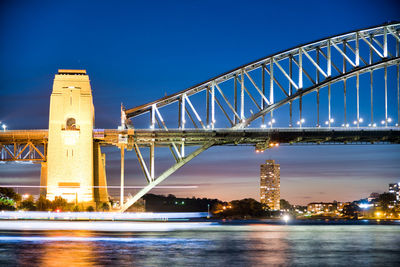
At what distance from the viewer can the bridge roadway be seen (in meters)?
71.2

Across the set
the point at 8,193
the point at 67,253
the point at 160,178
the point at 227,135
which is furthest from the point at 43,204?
the point at 67,253

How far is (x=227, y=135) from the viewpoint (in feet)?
236

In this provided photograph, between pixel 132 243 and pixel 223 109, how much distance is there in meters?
41.2

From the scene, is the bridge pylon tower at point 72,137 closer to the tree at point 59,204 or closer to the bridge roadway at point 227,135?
the tree at point 59,204

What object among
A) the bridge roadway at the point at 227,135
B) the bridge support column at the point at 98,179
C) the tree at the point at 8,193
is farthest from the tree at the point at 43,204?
the tree at the point at 8,193

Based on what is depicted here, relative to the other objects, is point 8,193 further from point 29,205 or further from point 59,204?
point 59,204

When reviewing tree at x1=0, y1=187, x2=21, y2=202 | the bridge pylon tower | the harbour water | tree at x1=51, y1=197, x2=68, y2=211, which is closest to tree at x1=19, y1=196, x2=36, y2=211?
the bridge pylon tower

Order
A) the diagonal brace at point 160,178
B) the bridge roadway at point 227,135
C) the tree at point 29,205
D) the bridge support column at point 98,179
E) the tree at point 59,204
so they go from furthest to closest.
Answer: the bridge support column at point 98,179, the bridge roadway at point 227,135, the diagonal brace at point 160,178, the tree at point 29,205, the tree at point 59,204

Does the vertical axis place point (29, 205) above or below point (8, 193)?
below

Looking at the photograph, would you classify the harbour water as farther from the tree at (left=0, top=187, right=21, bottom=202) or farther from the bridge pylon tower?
the tree at (left=0, top=187, right=21, bottom=202)

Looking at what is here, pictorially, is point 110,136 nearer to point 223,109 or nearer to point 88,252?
point 223,109

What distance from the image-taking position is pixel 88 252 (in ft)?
88.9

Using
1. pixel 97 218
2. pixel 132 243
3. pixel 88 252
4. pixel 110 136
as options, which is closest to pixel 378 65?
pixel 110 136

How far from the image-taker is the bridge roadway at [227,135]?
71188 mm
